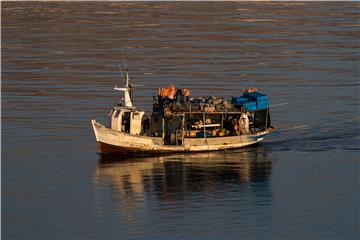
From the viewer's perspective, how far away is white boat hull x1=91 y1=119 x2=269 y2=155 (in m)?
65.8

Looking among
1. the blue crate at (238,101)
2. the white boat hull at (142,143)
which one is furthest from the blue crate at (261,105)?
the white boat hull at (142,143)

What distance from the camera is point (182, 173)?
62312 mm

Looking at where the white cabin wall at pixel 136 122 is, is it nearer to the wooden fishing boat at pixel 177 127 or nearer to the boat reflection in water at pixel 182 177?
the wooden fishing boat at pixel 177 127

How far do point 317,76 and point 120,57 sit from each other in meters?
26.5

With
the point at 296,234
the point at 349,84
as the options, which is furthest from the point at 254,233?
the point at 349,84

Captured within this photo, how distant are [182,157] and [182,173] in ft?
13.6

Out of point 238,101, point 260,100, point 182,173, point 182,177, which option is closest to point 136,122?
point 182,173

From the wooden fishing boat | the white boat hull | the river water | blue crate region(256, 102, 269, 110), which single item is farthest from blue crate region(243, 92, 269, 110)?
the white boat hull

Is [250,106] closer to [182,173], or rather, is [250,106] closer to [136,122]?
[136,122]

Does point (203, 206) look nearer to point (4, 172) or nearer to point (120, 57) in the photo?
point (4, 172)

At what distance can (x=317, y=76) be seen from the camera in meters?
102

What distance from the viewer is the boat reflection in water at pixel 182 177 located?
→ 57531mm

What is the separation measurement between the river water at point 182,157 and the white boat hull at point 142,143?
69 cm

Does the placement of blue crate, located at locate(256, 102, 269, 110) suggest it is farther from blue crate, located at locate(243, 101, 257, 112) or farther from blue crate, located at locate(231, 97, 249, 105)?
blue crate, located at locate(231, 97, 249, 105)
